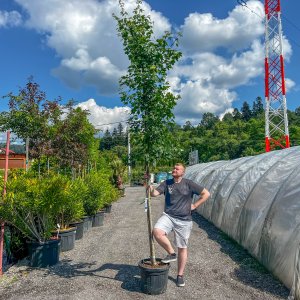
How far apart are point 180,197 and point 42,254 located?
10.4ft

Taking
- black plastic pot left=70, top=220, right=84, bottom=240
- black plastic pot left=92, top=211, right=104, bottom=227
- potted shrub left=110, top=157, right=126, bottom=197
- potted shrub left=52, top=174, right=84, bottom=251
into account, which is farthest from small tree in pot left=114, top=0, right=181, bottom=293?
potted shrub left=110, top=157, right=126, bottom=197

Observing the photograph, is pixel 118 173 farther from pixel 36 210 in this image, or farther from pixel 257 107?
pixel 257 107

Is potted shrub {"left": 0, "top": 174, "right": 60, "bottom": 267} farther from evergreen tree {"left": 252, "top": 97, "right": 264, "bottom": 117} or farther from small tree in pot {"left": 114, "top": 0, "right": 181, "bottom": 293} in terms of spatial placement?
evergreen tree {"left": 252, "top": 97, "right": 264, "bottom": 117}

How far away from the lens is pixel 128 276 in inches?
225

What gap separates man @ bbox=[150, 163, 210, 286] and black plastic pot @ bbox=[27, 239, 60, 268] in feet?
8.47

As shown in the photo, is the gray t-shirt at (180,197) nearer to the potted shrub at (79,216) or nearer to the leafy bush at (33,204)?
the leafy bush at (33,204)

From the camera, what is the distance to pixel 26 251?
709 centimetres

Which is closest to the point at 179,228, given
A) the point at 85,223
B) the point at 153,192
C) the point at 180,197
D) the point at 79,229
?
the point at 180,197

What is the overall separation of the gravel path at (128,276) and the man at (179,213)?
1.89 feet

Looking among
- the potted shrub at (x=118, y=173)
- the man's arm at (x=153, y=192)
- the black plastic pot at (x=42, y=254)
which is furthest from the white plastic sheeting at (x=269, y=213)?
the potted shrub at (x=118, y=173)

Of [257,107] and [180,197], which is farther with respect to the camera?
[257,107]

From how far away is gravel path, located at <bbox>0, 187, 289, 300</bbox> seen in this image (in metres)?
4.92

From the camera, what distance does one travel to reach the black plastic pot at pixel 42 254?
20.8 feet

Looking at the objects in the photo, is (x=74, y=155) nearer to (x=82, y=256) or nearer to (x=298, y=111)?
(x=82, y=256)
